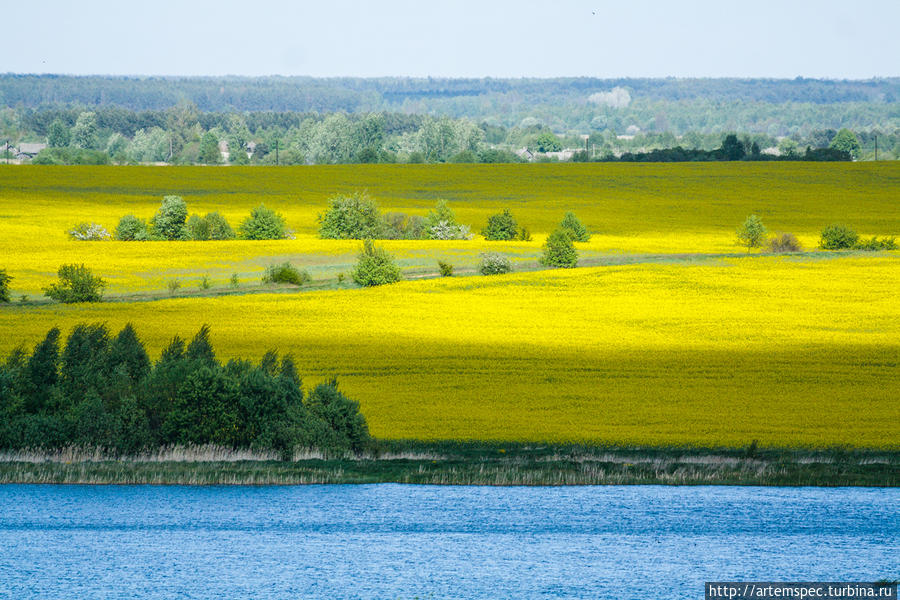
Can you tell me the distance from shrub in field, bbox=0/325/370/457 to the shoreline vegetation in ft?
1.00

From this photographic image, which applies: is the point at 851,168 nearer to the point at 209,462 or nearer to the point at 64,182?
the point at 64,182

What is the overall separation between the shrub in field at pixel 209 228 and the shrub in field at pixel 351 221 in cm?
536

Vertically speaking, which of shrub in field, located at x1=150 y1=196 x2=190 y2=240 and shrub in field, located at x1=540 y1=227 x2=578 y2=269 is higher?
shrub in field, located at x1=150 y1=196 x2=190 y2=240

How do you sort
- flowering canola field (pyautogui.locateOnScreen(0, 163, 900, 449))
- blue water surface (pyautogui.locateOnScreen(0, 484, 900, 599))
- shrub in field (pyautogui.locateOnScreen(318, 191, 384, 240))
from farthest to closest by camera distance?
shrub in field (pyautogui.locateOnScreen(318, 191, 384, 240))
flowering canola field (pyautogui.locateOnScreen(0, 163, 900, 449))
blue water surface (pyautogui.locateOnScreen(0, 484, 900, 599))

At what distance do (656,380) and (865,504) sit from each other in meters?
13.1

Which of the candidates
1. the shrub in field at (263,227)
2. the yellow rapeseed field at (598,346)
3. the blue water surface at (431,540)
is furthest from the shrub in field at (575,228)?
the blue water surface at (431,540)

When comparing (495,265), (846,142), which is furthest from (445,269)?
(846,142)

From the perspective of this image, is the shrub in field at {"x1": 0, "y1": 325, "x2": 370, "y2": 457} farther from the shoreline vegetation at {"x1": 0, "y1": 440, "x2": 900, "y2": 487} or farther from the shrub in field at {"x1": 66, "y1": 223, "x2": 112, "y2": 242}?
the shrub in field at {"x1": 66, "y1": 223, "x2": 112, "y2": 242}

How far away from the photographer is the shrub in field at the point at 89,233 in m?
68.5

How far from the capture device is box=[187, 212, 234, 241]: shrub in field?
70125mm

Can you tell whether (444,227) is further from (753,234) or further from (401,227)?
(753,234)

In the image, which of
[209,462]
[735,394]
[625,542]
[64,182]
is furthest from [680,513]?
[64,182]

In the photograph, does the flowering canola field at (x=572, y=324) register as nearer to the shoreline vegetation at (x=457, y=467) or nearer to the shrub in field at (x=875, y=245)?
the shoreline vegetation at (x=457, y=467)

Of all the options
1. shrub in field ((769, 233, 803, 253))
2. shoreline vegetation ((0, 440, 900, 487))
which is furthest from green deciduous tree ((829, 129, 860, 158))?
shoreline vegetation ((0, 440, 900, 487))
